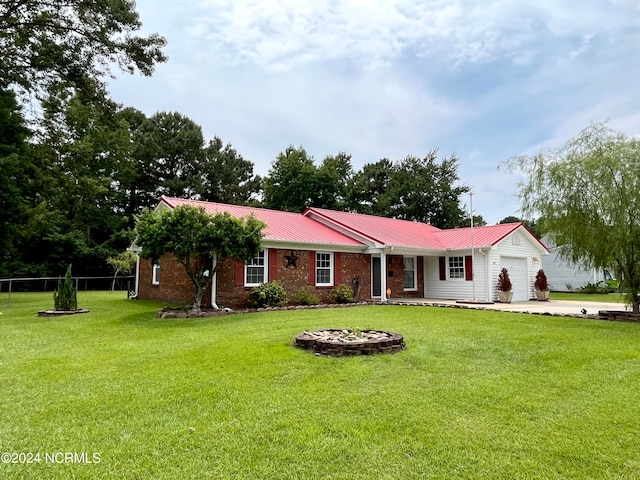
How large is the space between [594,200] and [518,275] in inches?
314

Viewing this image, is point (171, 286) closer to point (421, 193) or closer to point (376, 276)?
point (376, 276)

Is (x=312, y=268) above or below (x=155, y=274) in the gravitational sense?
above

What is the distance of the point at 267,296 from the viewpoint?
13.2 meters

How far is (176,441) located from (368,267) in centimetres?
1396

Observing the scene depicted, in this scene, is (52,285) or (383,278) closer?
(383,278)

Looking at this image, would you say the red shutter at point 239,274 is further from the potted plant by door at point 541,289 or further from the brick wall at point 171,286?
the potted plant by door at point 541,289

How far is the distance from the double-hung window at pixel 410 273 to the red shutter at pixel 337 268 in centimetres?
417

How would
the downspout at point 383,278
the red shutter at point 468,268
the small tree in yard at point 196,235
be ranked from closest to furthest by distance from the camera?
1. the small tree in yard at point 196,235
2. the downspout at point 383,278
3. the red shutter at point 468,268

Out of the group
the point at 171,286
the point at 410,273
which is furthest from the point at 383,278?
the point at 171,286

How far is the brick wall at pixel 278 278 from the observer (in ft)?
43.7

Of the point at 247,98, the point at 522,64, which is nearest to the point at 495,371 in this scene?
the point at 522,64

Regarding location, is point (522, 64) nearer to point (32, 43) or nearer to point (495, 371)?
point (495, 371)

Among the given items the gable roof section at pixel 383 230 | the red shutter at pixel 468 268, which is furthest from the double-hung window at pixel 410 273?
the red shutter at pixel 468 268

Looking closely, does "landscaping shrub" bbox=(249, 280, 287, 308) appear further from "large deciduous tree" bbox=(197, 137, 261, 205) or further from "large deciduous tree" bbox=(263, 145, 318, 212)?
"large deciduous tree" bbox=(197, 137, 261, 205)
